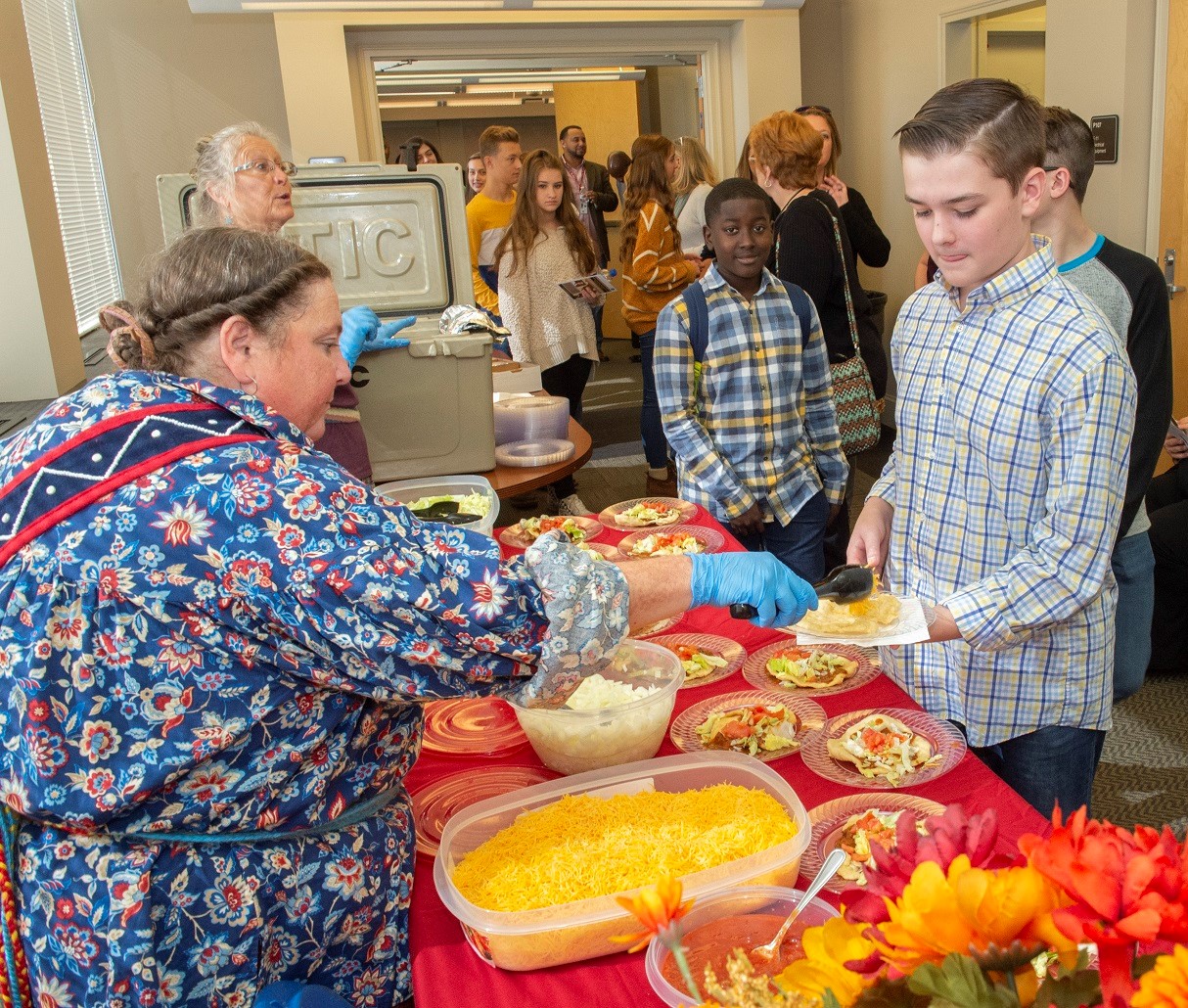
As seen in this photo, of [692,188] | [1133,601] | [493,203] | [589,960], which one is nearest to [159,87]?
[493,203]

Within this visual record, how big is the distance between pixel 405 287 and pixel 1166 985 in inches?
108

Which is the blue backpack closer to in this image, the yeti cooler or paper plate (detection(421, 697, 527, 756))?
the yeti cooler

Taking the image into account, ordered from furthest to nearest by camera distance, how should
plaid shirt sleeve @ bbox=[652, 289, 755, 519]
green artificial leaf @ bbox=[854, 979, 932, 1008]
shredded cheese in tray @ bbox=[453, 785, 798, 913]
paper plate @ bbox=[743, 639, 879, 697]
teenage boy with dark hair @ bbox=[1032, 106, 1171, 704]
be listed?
1. plaid shirt sleeve @ bbox=[652, 289, 755, 519]
2. teenage boy with dark hair @ bbox=[1032, 106, 1171, 704]
3. paper plate @ bbox=[743, 639, 879, 697]
4. shredded cheese in tray @ bbox=[453, 785, 798, 913]
5. green artificial leaf @ bbox=[854, 979, 932, 1008]

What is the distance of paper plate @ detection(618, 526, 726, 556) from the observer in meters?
2.33

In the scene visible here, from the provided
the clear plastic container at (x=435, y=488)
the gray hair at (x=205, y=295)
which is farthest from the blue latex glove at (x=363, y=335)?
the gray hair at (x=205, y=295)

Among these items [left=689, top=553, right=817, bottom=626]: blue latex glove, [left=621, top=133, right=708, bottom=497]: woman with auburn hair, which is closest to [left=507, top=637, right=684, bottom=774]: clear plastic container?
[left=689, top=553, right=817, bottom=626]: blue latex glove

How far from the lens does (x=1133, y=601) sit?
2.03 m

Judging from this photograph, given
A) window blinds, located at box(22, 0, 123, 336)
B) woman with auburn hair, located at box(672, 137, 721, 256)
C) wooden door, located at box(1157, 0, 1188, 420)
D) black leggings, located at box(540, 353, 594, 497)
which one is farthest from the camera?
woman with auburn hair, located at box(672, 137, 721, 256)

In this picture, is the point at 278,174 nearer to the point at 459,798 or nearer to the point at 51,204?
the point at 459,798

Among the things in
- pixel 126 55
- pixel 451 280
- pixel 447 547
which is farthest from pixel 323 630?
pixel 126 55

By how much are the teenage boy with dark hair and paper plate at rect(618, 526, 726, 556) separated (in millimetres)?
806

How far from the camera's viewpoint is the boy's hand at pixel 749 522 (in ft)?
8.43

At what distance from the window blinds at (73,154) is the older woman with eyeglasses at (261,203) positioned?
2.32 meters

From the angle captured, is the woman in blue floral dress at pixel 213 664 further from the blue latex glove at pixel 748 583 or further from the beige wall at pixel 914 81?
the beige wall at pixel 914 81
